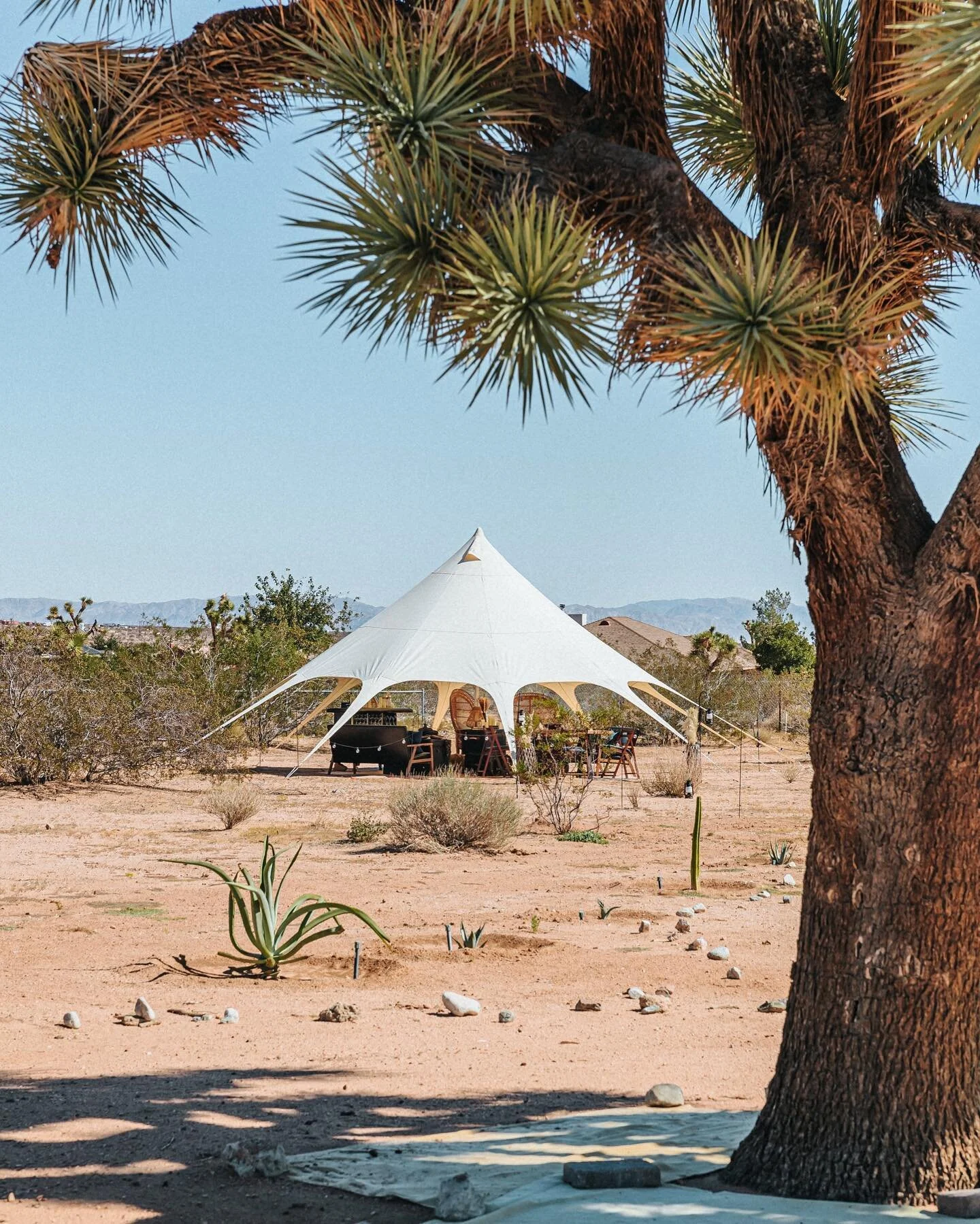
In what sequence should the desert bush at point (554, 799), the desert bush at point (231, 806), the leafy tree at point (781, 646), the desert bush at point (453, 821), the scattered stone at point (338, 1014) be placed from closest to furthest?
1. the scattered stone at point (338, 1014)
2. the desert bush at point (453, 821)
3. the desert bush at point (231, 806)
4. the desert bush at point (554, 799)
5. the leafy tree at point (781, 646)

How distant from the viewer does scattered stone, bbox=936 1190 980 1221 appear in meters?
3.47

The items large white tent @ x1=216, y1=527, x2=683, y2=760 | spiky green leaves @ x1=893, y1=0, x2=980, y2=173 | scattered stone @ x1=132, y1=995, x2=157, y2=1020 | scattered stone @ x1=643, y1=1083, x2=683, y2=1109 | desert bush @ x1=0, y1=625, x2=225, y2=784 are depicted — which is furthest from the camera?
large white tent @ x1=216, y1=527, x2=683, y2=760

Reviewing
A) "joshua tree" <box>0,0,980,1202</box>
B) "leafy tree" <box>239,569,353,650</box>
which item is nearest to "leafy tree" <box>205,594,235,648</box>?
"leafy tree" <box>239,569,353,650</box>

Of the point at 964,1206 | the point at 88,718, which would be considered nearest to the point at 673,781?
the point at 88,718

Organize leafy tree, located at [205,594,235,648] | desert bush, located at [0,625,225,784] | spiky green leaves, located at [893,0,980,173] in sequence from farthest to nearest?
leafy tree, located at [205,594,235,648] < desert bush, located at [0,625,225,784] < spiky green leaves, located at [893,0,980,173]

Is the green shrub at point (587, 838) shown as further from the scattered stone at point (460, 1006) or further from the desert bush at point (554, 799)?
the scattered stone at point (460, 1006)

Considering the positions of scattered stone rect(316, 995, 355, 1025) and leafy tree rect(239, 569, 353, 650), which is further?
leafy tree rect(239, 569, 353, 650)

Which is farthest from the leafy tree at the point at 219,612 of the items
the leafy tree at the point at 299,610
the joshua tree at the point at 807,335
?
the joshua tree at the point at 807,335

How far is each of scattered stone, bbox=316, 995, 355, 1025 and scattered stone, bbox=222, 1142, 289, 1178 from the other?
82.5 inches

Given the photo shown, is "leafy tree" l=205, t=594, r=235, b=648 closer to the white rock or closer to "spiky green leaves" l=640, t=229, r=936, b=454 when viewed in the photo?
the white rock

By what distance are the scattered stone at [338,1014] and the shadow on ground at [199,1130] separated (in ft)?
2.55

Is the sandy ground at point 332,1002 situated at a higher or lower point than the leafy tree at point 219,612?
lower

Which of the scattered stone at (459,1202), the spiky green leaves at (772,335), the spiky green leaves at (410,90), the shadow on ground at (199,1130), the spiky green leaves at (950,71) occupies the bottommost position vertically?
the shadow on ground at (199,1130)

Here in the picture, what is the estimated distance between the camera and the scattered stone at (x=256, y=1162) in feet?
13.6
